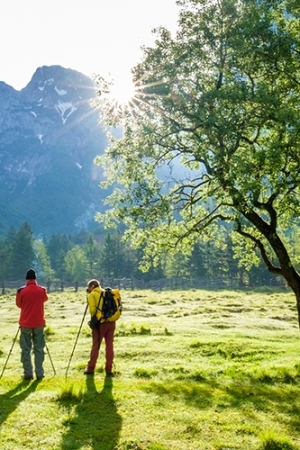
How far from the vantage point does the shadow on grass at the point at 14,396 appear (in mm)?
9466

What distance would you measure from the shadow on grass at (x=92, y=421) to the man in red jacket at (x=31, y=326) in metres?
1.98

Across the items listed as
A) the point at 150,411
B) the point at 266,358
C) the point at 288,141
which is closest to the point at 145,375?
the point at 150,411

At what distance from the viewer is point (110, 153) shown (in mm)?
18328

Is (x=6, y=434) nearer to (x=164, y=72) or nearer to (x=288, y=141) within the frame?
(x=288, y=141)

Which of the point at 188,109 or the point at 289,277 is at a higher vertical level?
the point at 188,109

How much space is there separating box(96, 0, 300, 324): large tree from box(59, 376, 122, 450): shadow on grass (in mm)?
7631

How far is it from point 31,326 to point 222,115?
9.57m

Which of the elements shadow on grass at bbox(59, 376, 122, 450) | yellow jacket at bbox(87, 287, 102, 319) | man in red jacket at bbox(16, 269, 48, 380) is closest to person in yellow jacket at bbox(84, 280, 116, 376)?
yellow jacket at bbox(87, 287, 102, 319)

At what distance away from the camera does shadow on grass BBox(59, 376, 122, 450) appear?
26.2ft

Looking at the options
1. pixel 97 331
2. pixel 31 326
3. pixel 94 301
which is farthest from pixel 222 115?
pixel 31 326

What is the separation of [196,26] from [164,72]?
7.02 feet

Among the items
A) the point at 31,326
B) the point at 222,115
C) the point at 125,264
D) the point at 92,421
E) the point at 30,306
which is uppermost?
the point at 222,115

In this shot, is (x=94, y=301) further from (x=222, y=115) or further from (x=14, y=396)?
(x=222, y=115)

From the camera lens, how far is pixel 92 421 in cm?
916
